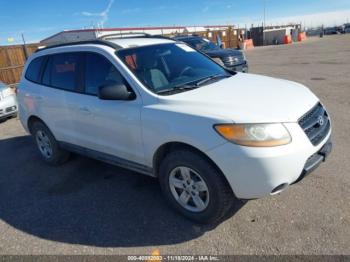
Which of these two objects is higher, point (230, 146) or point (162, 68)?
point (162, 68)

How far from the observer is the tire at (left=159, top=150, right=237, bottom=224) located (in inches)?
112

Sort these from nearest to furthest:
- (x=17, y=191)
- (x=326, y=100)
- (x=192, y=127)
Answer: (x=192, y=127), (x=17, y=191), (x=326, y=100)

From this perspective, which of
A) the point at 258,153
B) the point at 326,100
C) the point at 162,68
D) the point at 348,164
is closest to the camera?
the point at 258,153

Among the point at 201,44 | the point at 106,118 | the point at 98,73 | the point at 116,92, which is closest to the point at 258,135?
the point at 116,92

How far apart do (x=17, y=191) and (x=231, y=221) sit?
3.06m

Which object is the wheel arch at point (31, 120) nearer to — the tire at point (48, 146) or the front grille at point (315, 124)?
the tire at point (48, 146)

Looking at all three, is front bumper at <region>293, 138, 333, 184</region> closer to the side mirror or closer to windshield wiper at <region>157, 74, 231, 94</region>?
windshield wiper at <region>157, 74, 231, 94</region>

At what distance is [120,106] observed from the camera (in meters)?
3.41

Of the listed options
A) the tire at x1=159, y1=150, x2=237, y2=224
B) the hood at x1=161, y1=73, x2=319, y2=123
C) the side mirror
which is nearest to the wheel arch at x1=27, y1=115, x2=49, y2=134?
the side mirror

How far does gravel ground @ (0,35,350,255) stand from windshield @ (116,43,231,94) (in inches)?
55.8

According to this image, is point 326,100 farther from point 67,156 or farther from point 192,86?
point 67,156

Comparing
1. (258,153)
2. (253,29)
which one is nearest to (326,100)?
(258,153)

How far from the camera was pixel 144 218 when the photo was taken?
Answer: 11.1ft

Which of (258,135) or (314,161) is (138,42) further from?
(314,161)
